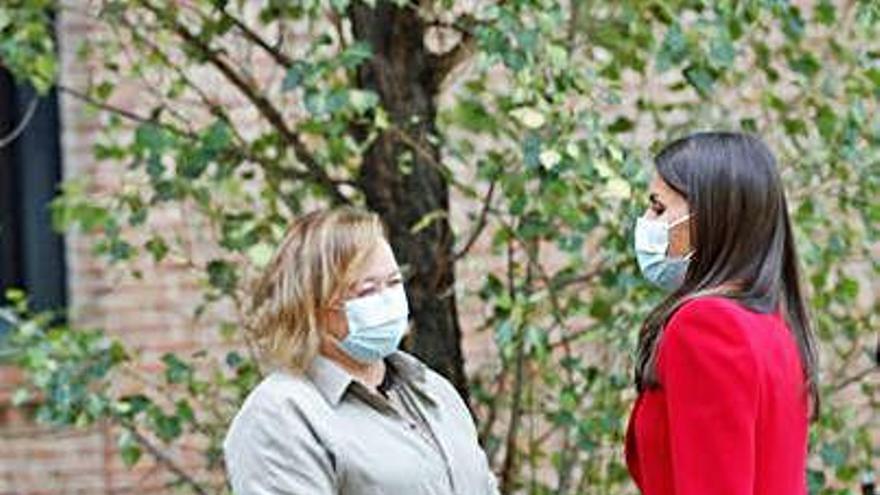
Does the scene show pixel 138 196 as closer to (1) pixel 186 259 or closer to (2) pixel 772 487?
(1) pixel 186 259

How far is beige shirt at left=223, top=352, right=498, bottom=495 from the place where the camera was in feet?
13.5

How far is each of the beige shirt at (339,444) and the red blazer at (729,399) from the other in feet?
1.59

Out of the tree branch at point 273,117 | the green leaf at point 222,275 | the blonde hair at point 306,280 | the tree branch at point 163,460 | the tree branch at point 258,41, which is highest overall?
the tree branch at point 258,41

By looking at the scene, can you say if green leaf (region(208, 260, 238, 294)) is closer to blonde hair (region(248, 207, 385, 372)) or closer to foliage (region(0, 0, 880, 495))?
foliage (region(0, 0, 880, 495))

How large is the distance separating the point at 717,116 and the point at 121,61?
2.08 metres

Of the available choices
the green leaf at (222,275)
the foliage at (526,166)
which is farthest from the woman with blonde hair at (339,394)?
the green leaf at (222,275)

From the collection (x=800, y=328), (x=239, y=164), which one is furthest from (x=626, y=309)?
(x=800, y=328)

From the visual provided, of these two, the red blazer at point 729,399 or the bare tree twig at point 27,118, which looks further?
the bare tree twig at point 27,118

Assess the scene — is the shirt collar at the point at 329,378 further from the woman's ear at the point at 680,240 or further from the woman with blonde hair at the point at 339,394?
the woman's ear at the point at 680,240

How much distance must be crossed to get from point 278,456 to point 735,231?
3.26 ft

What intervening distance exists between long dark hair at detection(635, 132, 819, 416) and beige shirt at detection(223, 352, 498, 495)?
452 millimetres

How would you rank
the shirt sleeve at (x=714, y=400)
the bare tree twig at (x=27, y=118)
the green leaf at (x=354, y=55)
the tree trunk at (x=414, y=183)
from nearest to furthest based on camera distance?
the shirt sleeve at (x=714, y=400) < the green leaf at (x=354, y=55) < the tree trunk at (x=414, y=183) < the bare tree twig at (x=27, y=118)

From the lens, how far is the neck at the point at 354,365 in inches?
170

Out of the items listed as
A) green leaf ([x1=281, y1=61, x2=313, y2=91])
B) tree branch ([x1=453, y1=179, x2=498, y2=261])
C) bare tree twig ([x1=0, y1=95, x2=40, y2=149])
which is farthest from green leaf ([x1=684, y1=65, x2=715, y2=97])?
bare tree twig ([x1=0, y1=95, x2=40, y2=149])
